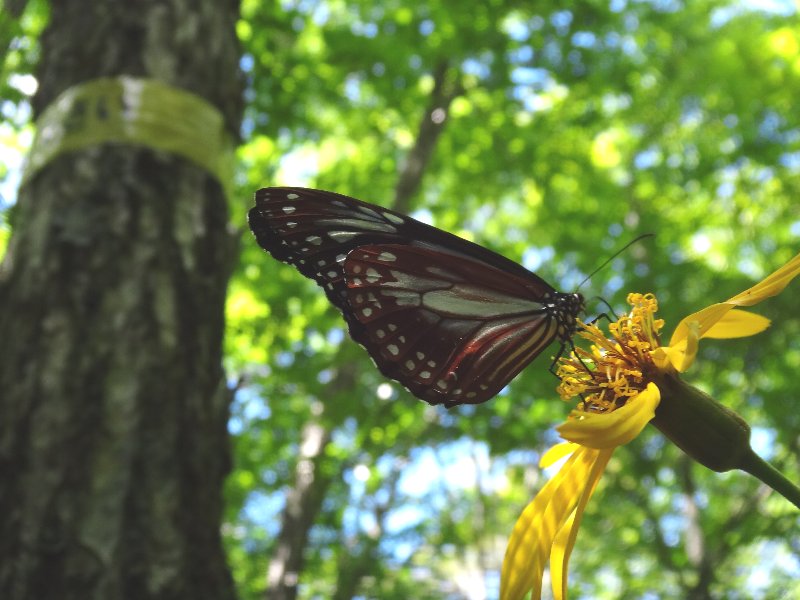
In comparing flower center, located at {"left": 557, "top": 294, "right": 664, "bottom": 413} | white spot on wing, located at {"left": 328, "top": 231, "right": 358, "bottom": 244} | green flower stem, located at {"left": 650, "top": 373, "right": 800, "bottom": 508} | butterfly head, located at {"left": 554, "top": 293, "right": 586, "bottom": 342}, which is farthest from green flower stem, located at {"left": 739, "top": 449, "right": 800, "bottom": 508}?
white spot on wing, located at {"left": 328, "top": 231, "right": 358, "bottom": 244}

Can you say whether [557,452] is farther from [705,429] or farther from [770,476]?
[770,476]

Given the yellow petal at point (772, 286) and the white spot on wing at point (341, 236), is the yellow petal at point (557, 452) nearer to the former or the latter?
the yellow petal at point (772, 286)

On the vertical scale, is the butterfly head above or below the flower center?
above

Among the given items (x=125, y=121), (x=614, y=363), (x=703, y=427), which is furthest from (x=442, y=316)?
(x=125, y=121)

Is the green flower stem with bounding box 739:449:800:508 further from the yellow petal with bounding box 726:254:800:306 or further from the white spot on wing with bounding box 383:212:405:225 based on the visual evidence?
the white spot on wing with bounding box 383:212:405:225

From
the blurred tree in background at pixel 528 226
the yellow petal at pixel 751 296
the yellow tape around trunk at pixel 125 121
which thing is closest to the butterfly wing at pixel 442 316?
the yellow petal at pixel 751 296

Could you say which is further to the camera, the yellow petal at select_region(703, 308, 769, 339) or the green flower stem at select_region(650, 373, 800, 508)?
the yellow petal at select_region(703, 308, 769, 339)
